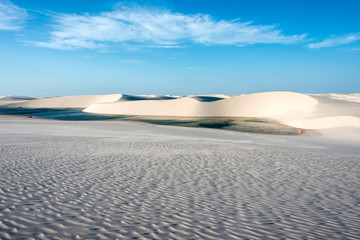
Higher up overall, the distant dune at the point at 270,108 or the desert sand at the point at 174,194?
the distant dune at the point at 270,108

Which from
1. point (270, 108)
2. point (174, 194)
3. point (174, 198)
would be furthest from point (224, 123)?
point (174, 198)

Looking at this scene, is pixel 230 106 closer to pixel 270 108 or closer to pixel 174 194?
pixel 270 108

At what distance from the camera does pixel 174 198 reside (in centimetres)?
674

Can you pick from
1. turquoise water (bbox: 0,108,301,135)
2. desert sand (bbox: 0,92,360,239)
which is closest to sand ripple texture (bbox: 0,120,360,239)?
desert sand (bbox: 0,92,360,239)

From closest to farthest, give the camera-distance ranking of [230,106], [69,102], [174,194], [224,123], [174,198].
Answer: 1. [174,198]
2. [174,194]
3. [224,123]
4. [230,106]
5. [69,102]

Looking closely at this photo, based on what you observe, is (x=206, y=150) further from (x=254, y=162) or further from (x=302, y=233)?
(x=302, y=233)

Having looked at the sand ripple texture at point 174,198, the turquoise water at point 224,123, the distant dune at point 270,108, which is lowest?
the sand ripple texture at point 174,198

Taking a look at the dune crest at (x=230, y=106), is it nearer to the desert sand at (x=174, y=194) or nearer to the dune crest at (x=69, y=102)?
the desert sand at (x=174, y=194)

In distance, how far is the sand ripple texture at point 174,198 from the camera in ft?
16.1

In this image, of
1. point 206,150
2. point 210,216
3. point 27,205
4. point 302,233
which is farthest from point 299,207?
point 206,150

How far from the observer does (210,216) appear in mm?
5625

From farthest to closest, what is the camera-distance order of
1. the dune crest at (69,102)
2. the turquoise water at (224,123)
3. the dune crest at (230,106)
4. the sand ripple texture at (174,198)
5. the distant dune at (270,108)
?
the dune crest at (69,102), the dune crest at (230,106), the distant dune at (270,108), the turquoise water at (224,123), the sand ripple texture at (174,198)

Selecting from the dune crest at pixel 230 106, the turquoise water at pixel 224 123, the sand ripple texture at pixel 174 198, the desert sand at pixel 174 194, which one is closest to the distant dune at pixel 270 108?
the dune crest at pixel 230 106

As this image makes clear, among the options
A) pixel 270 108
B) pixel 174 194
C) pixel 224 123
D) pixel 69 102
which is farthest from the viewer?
pixel 69 102
